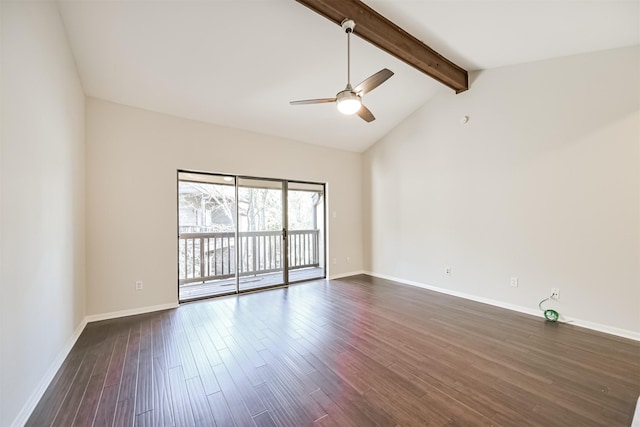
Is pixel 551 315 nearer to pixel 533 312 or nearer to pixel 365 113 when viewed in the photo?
pixel 533 312

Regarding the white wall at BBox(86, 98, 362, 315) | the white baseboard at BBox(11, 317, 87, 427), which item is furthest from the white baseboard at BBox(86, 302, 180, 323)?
the white baseboard at BBox(11, 317, 87, 427)

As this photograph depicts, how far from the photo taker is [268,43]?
2.73 m

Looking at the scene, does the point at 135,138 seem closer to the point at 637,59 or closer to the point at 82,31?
the point at 82,31

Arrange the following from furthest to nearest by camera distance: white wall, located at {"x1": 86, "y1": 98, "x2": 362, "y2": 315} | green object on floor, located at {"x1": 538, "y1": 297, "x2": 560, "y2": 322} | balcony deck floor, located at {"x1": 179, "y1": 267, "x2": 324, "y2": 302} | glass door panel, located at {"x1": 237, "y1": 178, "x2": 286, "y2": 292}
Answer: glass door panel, located at {"x1": 237, "y1": 178, "x2": 286, "y2": 292}
balcony deck floor, located at {"x1": 179, "y1": 267, "x2": 324, "y2": 302}
white wall, located at {"x1": 86, "y1": 98, "x2": 362, "y2": 315}
green object on floor, located at {"x1": 538, "y1": 297, "x2": 560, "y2": 322}

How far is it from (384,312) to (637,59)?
12.4 feet

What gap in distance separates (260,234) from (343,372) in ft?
10.8

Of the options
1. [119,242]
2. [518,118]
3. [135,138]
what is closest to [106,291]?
[119,242]

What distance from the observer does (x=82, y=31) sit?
234 cm

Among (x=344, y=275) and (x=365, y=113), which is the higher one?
(x=365, y=113)

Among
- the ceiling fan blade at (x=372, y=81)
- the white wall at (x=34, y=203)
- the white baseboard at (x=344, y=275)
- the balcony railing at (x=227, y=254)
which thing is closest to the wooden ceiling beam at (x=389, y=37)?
the ceiling fan blade at (x=372, y=81)

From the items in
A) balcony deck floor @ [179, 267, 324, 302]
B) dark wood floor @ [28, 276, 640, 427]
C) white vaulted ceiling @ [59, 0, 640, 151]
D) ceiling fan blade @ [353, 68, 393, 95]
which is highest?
white vaulted ceiling @ [59, 0, 640, 151]

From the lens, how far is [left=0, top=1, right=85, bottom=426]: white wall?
145cm

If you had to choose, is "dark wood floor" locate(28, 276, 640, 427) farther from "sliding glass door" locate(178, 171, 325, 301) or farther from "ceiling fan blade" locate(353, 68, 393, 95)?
"ceiling fan blade" locate(353, 68, 393, 95)

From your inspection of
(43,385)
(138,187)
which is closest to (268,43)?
(138,187)
